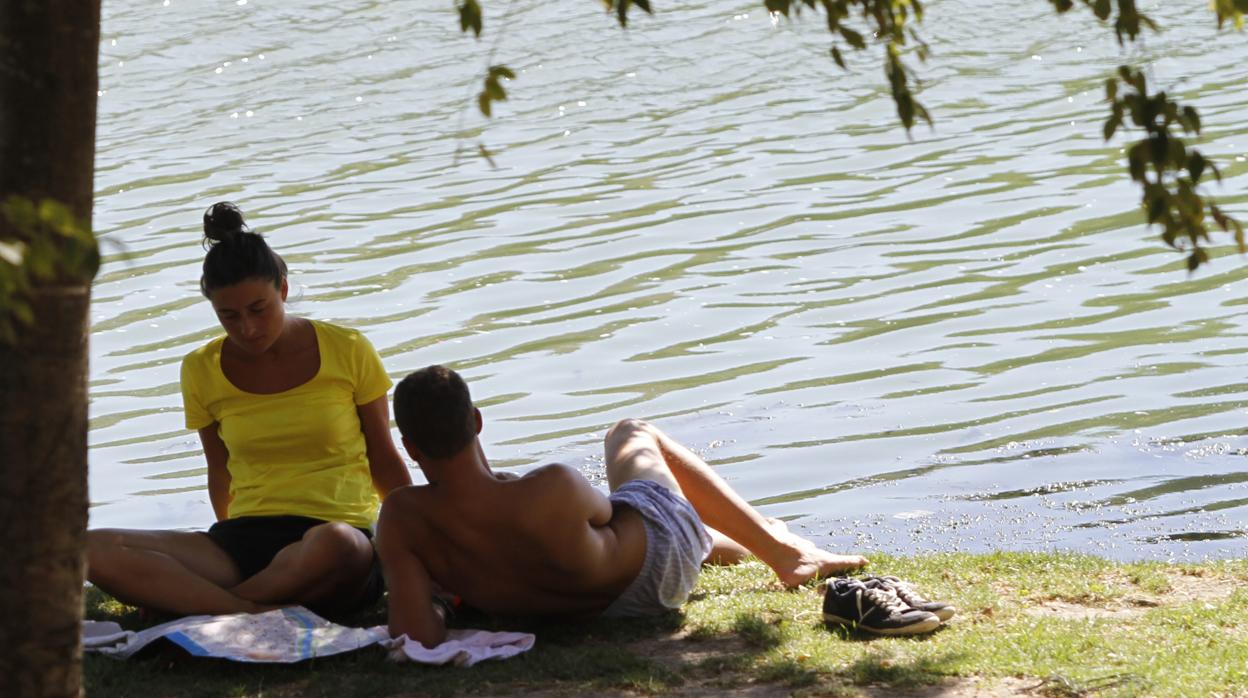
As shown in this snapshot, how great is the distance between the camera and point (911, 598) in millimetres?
4973

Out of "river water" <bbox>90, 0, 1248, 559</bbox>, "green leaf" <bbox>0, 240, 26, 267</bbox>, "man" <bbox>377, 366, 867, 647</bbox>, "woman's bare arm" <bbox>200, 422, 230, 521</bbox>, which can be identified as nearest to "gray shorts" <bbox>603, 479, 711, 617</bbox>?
"man" <bbox>377, 366, 867, 647</bbox>

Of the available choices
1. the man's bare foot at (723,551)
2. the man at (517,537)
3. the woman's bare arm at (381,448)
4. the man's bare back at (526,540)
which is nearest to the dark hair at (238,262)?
the woman's bare arm at (381,448)

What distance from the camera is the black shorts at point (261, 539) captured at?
5445 millimetres

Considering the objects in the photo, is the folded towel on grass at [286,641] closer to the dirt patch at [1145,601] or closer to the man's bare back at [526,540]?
the man's bare back at [526,540]

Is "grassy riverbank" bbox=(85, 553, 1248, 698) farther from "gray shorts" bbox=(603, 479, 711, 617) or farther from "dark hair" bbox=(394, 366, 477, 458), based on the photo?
"dark hair" bbox=(394, 366, 477, 458)

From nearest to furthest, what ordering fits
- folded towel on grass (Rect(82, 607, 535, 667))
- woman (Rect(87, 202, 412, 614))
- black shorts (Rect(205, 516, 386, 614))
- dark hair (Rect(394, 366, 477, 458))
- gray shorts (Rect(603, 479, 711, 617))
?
dark hair (Rect(394, 366, 477, 458)) < folded towel on grass (Rect(82, 607, 535, 667)) < gray shorts (Rect(603, 479, 711, 617)) < woman (Rect(87, 202, 412, 614)) < black shorts (Rect(205, 516, 386, 614))

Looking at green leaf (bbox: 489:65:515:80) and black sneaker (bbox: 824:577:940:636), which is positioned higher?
green leaf (bbox: 489:65:515:80)

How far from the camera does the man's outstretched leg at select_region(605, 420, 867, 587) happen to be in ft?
18.3

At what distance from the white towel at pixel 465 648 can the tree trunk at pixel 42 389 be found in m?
1.98

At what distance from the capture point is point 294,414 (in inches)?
219

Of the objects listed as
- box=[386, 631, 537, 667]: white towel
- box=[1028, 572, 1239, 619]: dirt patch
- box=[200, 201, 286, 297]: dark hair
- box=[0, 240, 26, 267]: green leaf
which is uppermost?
Result: box=[0, 240, 26, 267]: green leaf

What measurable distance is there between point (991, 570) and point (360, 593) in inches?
81.2

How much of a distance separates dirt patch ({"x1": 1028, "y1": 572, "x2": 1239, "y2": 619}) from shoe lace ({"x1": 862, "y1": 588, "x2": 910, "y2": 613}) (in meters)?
0.48

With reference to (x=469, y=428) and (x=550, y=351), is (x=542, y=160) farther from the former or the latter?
(x=469, y=428)
